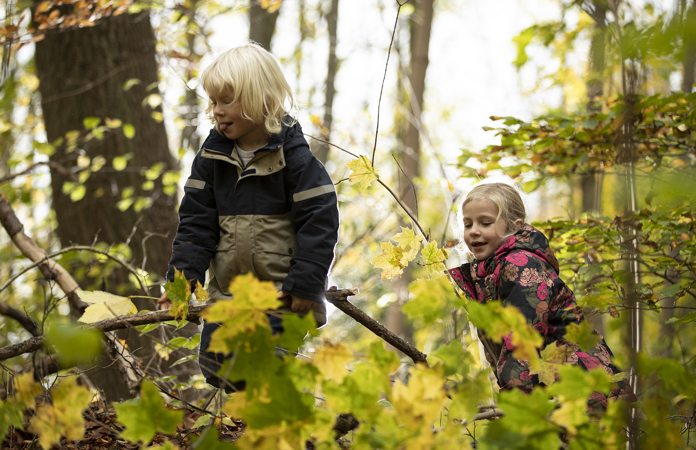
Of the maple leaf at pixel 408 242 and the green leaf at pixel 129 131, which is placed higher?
the green leaf at pixel 129 131

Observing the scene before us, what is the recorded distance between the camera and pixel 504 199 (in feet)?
7.11

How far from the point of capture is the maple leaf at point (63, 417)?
49.0 inches

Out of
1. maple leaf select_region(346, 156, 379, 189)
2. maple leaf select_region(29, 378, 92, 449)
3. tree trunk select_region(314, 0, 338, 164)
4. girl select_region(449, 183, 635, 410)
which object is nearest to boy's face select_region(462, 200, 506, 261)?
girl select_region(449, 183, 635, 410)

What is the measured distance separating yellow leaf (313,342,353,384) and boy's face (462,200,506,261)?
1075 millimetres

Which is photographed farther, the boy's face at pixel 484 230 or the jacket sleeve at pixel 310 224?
the boy's face at pixel 484 230

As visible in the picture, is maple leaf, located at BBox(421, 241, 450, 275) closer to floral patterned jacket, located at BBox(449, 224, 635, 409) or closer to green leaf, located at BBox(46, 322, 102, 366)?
floral patterned jacket, located at BBox(449, 224, 635, 409)

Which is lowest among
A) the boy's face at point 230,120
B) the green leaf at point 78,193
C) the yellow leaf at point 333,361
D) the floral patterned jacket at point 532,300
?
the floral patterned jacket at point 532,300

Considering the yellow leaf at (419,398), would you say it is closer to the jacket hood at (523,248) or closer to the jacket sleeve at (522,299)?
the jacket sleeve at (522,299)

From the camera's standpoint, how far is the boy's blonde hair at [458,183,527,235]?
7.06 ft

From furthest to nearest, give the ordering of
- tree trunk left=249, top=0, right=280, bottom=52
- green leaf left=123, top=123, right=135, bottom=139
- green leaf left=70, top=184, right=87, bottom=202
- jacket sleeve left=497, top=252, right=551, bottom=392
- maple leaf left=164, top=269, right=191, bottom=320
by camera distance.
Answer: tree trunk left=249, top=0, right=280, bottom=52, green leaf left=123, top=123, right=135, bottom=139, green leaf left=70, top=184, right=87, bottom=202, jacket sleeve left=497, top=252, right=551, bottom=392, maple leaf left=164, top=269, right=191, bottom=320

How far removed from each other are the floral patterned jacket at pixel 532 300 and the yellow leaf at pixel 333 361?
2.41 feet

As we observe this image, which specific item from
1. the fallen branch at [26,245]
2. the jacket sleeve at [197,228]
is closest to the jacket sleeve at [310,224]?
the jacket sleeve at [197,228]

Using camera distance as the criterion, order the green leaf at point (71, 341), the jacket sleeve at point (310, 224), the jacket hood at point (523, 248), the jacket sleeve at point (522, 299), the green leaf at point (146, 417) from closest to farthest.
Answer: the green leaf at point (71, 341)
the green leaf at point (146, 417)
the jacket sleeve at point (522, 299)
the jacket sleeve at point (310, 224)
the jacket hood at point (523, 248)

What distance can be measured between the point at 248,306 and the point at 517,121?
6.63 feet
